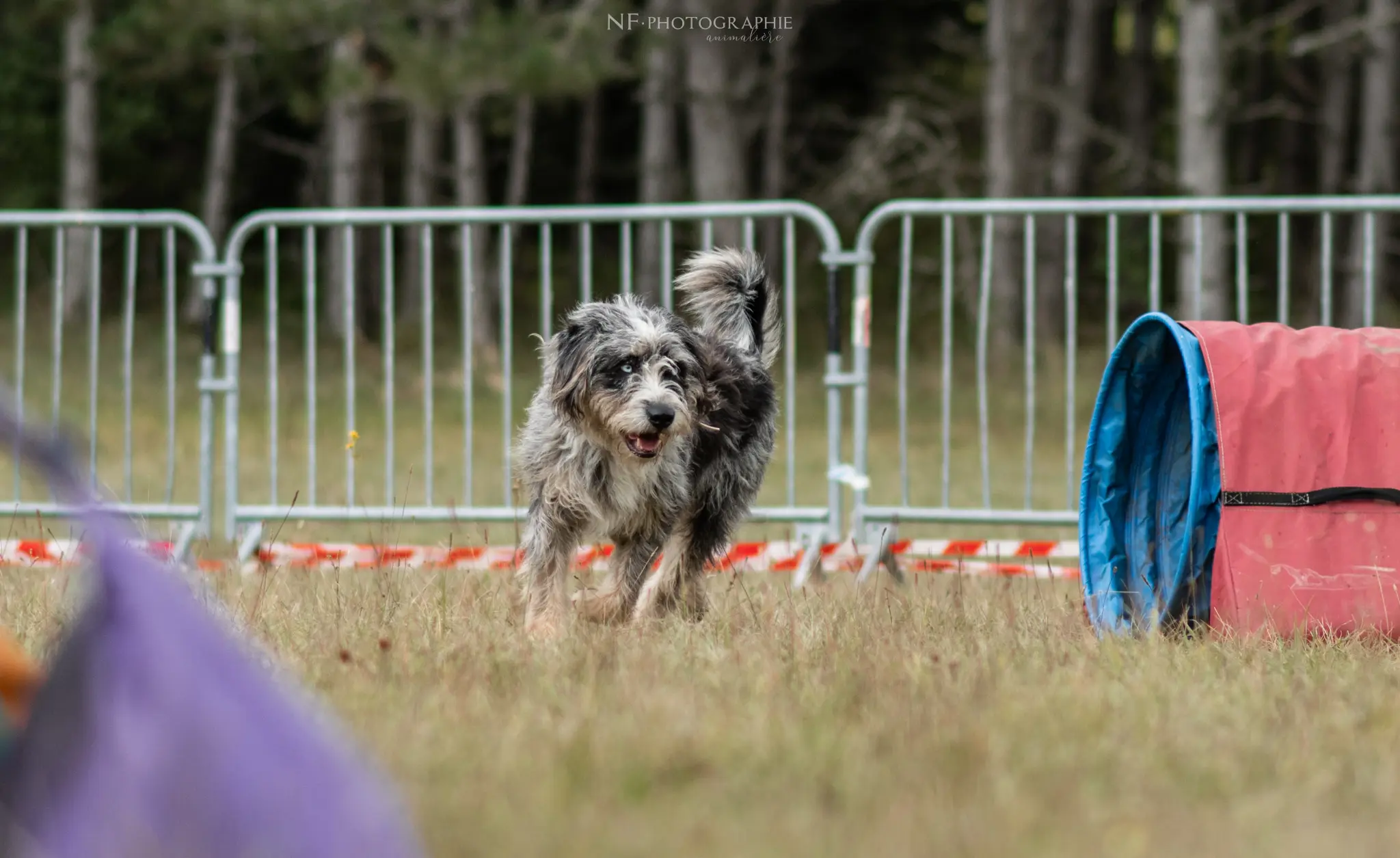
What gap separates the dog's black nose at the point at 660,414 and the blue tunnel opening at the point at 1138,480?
4.49 ft

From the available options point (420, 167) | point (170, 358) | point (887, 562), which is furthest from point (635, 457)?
point (420, 167)

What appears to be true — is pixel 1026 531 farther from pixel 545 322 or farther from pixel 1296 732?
pixel 1296 732

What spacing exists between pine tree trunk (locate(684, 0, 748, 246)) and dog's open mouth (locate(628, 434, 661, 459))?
13.9 meters

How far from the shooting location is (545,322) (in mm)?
7625

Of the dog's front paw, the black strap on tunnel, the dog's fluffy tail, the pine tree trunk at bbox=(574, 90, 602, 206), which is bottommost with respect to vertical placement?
the dog's front paw

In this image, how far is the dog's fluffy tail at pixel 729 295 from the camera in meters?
6.41

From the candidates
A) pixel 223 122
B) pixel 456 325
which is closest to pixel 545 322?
pixel 456 325

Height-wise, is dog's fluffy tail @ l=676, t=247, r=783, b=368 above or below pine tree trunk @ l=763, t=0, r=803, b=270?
below

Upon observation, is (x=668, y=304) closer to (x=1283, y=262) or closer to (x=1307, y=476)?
(x=1307, y=476)

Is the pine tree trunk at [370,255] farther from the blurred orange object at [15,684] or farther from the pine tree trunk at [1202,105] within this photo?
the blurred orange object at [15,684]

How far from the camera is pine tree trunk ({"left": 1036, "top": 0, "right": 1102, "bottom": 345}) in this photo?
2172 cm

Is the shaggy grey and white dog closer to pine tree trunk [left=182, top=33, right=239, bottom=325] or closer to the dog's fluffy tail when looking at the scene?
the dog's fluffy tail

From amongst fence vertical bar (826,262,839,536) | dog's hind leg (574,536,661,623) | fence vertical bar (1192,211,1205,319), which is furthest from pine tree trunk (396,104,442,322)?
dog's hind leg (574,536,661,623)

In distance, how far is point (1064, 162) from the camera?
22.0 meters
